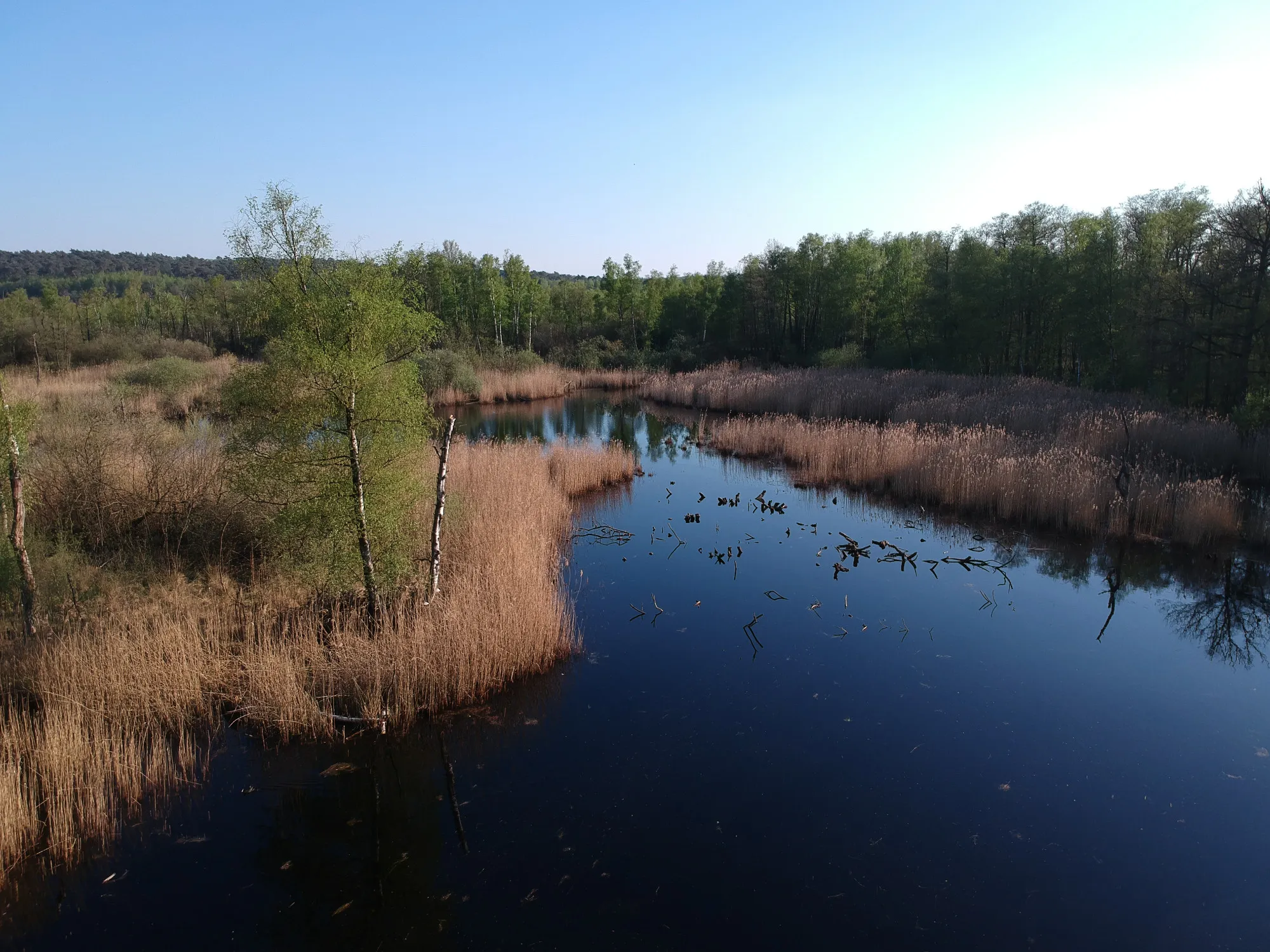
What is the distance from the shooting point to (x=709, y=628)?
8.49 metres

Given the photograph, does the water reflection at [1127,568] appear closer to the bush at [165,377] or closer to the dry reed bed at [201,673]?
the dry reed bed at [201,673]

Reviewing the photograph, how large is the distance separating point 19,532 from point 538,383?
1055 inches

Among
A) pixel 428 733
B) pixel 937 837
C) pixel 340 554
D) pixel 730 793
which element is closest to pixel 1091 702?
pixel 937 837

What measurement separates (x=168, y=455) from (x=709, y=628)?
27.0 ft

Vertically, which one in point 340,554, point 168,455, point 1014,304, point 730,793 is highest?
Result: point 1014,304

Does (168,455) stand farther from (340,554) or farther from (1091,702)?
(1091,702)

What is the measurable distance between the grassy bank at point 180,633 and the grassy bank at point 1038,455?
25.3ft

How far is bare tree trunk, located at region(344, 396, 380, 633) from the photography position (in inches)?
260

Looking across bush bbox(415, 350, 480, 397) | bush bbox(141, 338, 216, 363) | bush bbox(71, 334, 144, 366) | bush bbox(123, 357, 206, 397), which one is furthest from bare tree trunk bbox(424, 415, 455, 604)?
bush bbox(71, 334, 144, 366)

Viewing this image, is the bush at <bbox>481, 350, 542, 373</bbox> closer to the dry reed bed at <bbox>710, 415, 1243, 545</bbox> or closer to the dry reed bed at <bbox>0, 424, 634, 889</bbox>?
the dry reed bed at <bbox>710, 415, 1243, 545</bbox>

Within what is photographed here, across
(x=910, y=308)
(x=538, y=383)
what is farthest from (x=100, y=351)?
(x=910, y=308)

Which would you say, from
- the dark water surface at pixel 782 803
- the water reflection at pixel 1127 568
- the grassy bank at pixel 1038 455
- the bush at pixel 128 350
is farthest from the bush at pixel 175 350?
the dark water surface at pixel 782 803

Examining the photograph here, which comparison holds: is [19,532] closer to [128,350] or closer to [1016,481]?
[1016,481]

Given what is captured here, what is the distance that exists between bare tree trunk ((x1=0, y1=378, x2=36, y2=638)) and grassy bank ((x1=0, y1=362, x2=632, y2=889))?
20 centimetres
